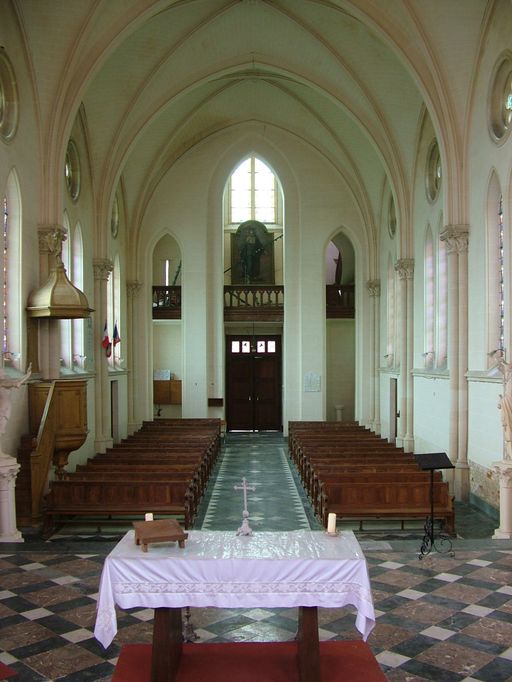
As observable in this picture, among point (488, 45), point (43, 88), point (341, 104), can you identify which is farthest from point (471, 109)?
point (43, 88)

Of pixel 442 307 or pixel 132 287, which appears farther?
pixel 132 287

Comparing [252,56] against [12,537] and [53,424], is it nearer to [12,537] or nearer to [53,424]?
[53,424]

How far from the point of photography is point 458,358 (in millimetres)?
14836

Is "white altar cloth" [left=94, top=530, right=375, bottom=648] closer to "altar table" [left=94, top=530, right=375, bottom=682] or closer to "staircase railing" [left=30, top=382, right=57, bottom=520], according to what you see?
"altar table" [left=94, top=530, right=375, bottom=682]

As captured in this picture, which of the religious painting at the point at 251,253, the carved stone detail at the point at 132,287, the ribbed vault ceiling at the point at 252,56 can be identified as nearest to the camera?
the ribbed vault ceiling at the point at 252,56

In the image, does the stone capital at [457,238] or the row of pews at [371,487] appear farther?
the stone capital at [457,238]

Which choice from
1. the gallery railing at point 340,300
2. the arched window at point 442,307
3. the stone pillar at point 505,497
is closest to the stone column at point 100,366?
the arched window at point 442,307

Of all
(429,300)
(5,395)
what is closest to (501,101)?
(429,300)

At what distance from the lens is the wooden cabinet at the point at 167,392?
27.5 meters

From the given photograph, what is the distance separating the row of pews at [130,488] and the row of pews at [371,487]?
239 cm

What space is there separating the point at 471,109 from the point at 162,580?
12824 mm

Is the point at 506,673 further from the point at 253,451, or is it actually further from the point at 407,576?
the point at 253,451

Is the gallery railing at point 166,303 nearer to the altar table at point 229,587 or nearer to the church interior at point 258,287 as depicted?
the church interior at point 258,287

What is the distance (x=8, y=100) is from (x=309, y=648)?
12.1 metres
